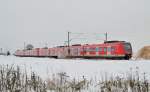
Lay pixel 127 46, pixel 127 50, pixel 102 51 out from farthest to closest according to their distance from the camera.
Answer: pixel 102 51 < pixel 127 46 < pixel 127 50

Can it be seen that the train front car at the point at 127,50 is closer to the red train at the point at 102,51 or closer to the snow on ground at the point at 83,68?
the red train at the point at 102,51

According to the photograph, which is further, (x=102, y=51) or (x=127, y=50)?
(x=102, y=51)

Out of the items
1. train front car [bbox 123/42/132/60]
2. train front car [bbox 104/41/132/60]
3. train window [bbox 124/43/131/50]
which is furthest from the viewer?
train window [bbox 124/43/131/50]

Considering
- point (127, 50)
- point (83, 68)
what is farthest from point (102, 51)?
point (83, 68)

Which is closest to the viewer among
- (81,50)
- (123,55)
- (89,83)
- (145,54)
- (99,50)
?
(89,83)

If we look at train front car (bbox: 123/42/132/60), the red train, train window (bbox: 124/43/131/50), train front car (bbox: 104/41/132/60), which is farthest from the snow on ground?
train window (bbox: 124/43/131/50)

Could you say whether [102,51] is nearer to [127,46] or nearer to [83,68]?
[127,46]

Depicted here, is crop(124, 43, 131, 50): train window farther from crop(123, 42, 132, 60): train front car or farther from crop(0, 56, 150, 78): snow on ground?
crop(0, 56, 150, 78): snow on ground

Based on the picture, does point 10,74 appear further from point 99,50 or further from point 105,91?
point 99,50

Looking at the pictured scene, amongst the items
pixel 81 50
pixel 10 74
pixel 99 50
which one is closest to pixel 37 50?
pixel 81 50

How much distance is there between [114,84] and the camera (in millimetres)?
8266

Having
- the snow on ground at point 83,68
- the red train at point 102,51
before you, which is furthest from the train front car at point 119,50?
the snow on ground at point 83,68

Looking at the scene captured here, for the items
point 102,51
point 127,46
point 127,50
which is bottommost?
point 102,51

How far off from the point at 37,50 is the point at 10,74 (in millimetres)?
44069
